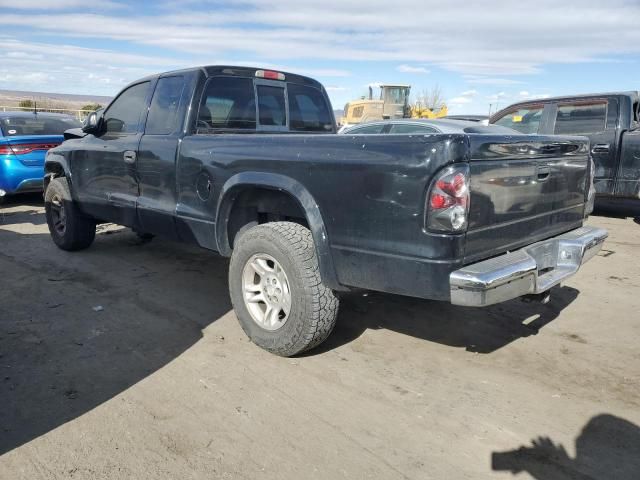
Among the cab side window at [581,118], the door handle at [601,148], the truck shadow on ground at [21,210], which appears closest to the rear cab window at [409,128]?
the cab side window at [581,118]

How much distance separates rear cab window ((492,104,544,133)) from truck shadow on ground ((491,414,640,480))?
7.18 m

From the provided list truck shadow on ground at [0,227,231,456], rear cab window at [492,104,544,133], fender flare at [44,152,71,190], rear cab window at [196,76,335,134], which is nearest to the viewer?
truck shadow on ground at [0,227,231,456]

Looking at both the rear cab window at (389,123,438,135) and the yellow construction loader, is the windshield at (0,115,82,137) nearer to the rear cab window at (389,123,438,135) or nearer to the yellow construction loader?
the rear cab window at (389,123,438,135)

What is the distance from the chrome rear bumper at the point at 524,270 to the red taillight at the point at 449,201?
26 cm

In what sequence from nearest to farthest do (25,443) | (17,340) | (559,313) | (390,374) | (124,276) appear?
(25,443), (390,374), (17,340), (559,313), (124,276)

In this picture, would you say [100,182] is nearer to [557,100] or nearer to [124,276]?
[124,276]

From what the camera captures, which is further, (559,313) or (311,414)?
(559,313)

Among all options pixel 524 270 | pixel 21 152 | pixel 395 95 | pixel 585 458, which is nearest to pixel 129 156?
pixel 524 270

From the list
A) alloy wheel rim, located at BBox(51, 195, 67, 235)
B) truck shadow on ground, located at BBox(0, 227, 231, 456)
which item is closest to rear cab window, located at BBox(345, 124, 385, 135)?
truck shadow on ground, located at BBox(0, 227, 231, 456)

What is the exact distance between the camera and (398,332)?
13.4 feet

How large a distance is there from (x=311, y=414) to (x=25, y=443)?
4.75 feet

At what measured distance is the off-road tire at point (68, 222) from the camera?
5953mm

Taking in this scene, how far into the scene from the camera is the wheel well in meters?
3.69

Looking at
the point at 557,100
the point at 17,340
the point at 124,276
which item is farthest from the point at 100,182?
the point at 557,100
